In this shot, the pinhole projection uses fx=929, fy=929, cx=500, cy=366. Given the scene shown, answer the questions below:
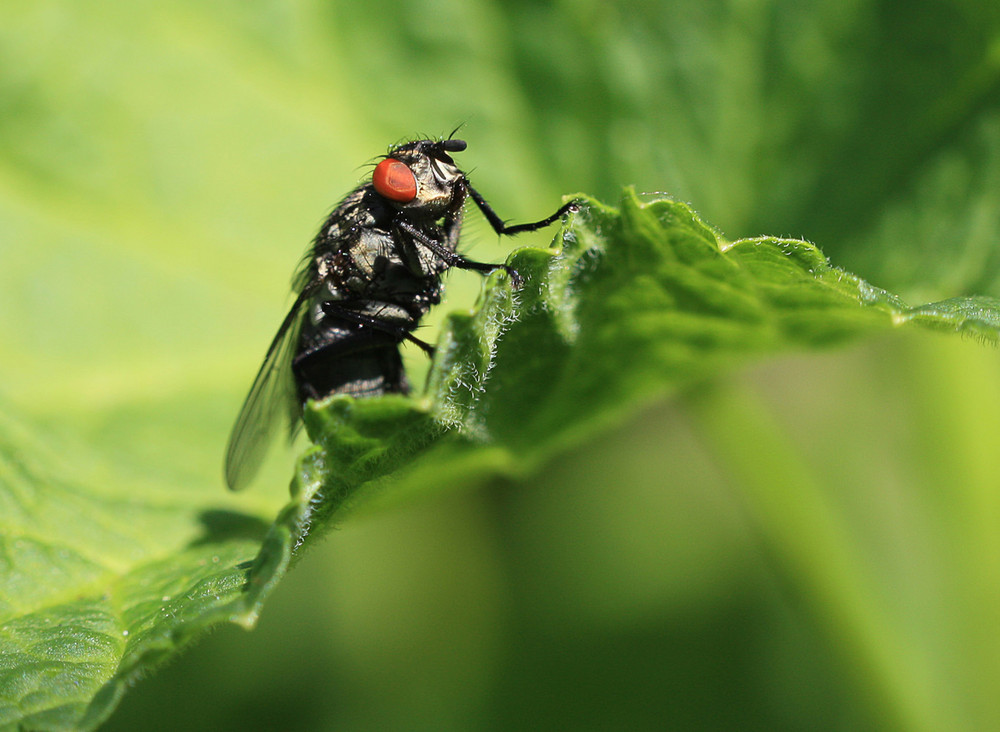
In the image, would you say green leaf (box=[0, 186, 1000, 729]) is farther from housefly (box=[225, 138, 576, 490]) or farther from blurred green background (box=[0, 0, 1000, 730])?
blurred green background (box=[0, 0, 1000, 730])

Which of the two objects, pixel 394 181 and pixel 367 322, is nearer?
pixel 394 181

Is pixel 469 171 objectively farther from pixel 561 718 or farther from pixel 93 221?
pixel 561 718

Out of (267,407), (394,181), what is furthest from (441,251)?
(267,407)

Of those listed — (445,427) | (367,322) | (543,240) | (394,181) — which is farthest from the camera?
(543,240)

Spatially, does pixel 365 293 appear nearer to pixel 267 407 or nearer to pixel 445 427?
pixel 267 407

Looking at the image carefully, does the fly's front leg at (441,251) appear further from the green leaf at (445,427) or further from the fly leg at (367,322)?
the green leaf at (445,427)
